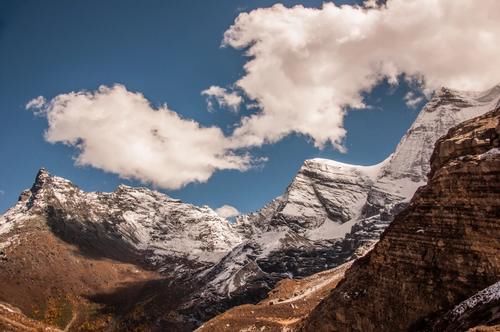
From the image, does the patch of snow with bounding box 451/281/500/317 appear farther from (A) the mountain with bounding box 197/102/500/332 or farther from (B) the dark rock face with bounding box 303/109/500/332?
(B) the dark rock face with bounding box 303/109/500/332

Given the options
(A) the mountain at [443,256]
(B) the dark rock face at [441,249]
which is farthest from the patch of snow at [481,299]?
(B) the dark rock face at [441,249]

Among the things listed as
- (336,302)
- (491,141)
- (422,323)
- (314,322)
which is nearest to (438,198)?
(491,141)

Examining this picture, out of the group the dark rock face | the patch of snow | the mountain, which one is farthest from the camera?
the dark rock face

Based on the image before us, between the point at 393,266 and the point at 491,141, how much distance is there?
19.7m

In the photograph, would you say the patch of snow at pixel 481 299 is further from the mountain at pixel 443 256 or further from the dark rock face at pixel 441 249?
the dark rock face at pixel 441 249

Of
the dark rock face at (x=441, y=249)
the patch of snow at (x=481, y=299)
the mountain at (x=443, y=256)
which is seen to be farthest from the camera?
the dark rock face at (x=441, y=249)

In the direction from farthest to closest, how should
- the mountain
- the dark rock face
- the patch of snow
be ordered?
1. the dark rock face
2. the mountain
3. the patch of snow

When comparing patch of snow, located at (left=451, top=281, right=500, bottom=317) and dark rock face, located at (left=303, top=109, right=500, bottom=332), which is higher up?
dark rock face, located at (left=303, top=109, right=500, bottom=332)

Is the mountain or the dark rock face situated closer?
the mountain

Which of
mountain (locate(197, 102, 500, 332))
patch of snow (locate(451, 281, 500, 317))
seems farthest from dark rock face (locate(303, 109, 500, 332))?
patch of snow (locate(451, 281, 500, 317))

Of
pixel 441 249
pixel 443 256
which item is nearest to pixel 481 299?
pixel 443 256

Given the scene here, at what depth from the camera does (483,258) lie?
54469 millimetres

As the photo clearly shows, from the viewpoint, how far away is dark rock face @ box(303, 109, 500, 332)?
5575cm

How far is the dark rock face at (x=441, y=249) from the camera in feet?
183
